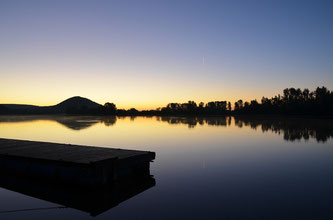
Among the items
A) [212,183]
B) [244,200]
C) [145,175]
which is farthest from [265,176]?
[145,175]

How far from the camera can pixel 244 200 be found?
12328mm

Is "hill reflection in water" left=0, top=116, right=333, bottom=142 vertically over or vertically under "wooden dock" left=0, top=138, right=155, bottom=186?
under

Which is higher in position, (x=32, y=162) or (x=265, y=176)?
(x=32, y=162)

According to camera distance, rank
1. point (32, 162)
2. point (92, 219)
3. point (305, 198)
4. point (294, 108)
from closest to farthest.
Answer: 1. point (92, 219)
2. point (305, 198)
3. point (32, 162)
4. point (294, 108)

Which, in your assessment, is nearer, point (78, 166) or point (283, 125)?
point (78, 166)

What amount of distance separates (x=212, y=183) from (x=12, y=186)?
12.4m

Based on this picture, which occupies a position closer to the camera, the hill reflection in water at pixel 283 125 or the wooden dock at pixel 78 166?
the wooden dock at pixel 78 166

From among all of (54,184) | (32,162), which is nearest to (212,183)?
(54,184)

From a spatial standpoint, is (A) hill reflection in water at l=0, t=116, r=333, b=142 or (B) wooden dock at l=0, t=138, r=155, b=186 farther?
(A) hill reflection in water at l=0, t=116, r=333, b=142

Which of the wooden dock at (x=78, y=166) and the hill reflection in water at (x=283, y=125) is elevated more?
the wooden dock at (x=78, y=166)

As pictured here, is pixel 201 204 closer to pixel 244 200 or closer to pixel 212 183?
pixel 244 200

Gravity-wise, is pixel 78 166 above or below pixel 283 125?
above

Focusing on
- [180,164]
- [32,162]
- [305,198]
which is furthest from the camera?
[180,164]

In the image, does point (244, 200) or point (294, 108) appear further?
point (294, 108)
